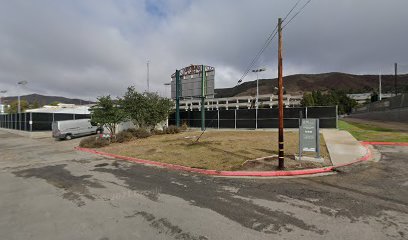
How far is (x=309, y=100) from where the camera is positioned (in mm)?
111625

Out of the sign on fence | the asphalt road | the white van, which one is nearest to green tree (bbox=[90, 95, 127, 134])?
the white van

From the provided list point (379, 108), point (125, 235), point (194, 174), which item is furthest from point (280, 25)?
point (379, 108)

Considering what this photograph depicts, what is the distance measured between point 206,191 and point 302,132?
6305 millimetres

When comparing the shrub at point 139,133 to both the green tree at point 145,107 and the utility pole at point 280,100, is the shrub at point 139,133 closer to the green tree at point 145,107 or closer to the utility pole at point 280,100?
the green tree at point 145,107

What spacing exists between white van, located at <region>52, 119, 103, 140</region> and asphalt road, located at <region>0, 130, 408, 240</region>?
21497mm

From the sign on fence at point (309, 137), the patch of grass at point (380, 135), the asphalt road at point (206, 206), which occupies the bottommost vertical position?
the asphalt road at point (206, 206)

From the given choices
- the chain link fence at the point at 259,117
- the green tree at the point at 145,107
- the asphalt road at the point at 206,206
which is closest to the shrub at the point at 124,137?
the green tree at the point at 145,107

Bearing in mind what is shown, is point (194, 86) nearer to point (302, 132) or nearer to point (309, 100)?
point (302, 132)

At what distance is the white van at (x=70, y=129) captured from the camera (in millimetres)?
30297

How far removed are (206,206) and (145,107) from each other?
24126mm

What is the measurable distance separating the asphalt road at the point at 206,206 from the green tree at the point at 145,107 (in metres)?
18.4

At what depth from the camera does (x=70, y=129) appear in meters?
31.4

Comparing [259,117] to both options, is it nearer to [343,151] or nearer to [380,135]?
[380,135]

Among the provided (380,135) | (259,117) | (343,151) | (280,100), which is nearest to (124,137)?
(259,117)
